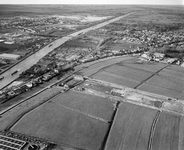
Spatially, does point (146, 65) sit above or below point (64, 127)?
above

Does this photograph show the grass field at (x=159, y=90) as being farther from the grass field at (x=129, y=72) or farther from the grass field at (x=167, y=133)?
the grass field at (x=167, y=133)

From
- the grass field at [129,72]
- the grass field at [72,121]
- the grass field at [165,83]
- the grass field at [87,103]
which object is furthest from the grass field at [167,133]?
the grass field at [129,72]

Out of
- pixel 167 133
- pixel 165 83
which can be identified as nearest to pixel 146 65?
pixel 165 83

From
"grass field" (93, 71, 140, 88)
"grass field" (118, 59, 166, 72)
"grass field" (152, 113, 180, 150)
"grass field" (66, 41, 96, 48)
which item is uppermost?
"grass field" (66, 41, 96, 48)

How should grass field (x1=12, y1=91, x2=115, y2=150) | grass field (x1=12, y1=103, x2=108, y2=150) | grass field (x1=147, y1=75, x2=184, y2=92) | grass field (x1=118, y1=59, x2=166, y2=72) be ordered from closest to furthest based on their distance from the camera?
grass field (x1=12, y1=103, x2=108, y2=150) < grass field (x1=12, y1=91, x2=115, y2=150) < grass field (x1=147, y1=75, x2=184, y2=92) < grass field (x1=118, y1=59, x2=166, y2=72)

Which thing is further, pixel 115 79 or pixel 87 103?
pixel 115 79

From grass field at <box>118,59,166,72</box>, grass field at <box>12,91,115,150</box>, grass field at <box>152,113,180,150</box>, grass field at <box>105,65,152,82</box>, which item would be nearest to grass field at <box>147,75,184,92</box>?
grass field at <box>105,65,152,82</box>

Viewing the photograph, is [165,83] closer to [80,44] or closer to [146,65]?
[146,65]

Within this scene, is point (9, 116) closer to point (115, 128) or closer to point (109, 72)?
point (115, 128)

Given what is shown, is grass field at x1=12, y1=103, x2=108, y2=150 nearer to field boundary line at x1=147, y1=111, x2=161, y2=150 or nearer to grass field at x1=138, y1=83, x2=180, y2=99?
field boundary line at x1=147, y1=111, x2=161, y2=150
